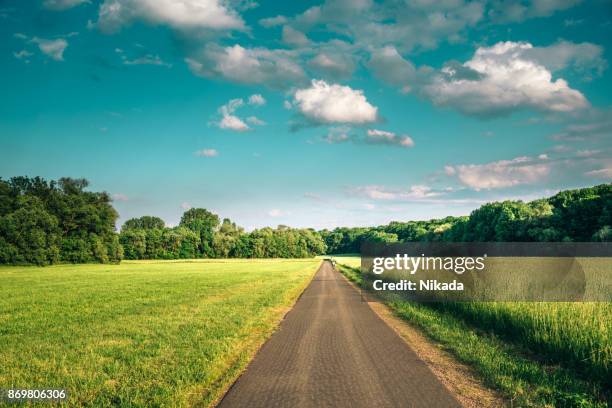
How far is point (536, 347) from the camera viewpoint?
9.06m

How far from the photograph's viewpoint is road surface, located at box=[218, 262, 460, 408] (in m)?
5.89

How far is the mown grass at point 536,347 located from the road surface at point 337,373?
1374 millimetres

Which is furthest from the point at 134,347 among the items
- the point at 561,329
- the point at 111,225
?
the point at 111,225

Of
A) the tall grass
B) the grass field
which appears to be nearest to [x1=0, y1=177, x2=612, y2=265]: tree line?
the tall grass

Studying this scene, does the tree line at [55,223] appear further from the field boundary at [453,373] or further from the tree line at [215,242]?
the field boundary at [453,373]

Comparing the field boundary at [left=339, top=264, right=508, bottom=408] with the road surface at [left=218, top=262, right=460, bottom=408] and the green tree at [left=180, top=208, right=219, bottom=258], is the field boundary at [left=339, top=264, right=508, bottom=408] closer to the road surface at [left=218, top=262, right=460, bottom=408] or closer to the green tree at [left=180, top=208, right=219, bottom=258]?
the road surface at [left=218, top=262, right=460, bottom=408]

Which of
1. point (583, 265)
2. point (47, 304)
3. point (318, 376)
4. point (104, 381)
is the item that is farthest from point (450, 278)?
point (47, 304)

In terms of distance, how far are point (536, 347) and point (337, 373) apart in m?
5.37

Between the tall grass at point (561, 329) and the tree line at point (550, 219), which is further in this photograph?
the tree line at point (550, 219)

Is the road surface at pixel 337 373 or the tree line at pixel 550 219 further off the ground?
the tree line at pixel 550 219

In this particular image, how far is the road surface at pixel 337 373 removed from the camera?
589 centimetres

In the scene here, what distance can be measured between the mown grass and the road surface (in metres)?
1.37

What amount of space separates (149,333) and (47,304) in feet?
38.0

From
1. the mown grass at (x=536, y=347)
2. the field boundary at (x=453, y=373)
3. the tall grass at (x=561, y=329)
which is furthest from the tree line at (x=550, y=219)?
the field boundary at (x=453, y=373)
